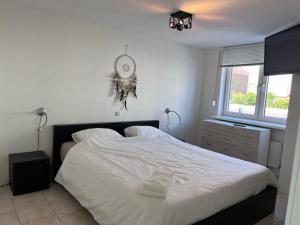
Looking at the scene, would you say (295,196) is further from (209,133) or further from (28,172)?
(209,133)

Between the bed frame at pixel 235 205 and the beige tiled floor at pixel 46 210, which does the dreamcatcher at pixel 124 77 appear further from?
the beige tiled floor at pixel 46 210

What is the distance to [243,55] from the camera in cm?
424

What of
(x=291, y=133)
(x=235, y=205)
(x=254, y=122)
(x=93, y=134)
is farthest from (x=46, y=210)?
(x=254, y=122)

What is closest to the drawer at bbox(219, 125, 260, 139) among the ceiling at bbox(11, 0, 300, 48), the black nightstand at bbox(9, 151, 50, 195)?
the ceiling at bbox(11, 0, 300, 48)

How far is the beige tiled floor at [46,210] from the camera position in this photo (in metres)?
2.35

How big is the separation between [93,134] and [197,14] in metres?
2.08

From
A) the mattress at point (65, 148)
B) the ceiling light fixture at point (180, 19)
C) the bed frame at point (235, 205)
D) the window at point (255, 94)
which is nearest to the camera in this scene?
the bed frame at point (235, 205)

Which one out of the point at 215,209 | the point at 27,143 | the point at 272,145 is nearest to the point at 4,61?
the point at 27,143

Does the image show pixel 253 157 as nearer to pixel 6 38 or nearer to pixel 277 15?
pixel 277 15

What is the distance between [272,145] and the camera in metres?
3.86

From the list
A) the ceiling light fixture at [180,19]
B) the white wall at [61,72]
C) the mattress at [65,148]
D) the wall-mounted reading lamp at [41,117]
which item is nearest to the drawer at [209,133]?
the white wall at [61,72]

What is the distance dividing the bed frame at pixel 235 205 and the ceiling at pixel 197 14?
5.15 feet

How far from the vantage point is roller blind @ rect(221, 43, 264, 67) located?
13.1 feet

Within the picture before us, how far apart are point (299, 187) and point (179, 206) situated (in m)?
1.29
